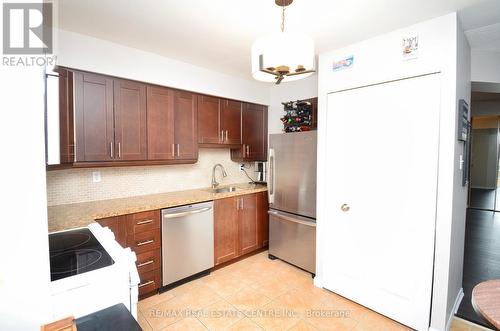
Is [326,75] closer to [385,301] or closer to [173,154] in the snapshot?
[173,154]

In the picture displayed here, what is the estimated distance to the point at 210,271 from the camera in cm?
297

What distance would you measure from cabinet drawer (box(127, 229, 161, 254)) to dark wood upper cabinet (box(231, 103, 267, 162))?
1.68m

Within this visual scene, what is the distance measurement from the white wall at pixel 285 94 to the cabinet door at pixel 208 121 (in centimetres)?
105

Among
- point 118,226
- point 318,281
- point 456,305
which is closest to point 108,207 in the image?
point 118,226

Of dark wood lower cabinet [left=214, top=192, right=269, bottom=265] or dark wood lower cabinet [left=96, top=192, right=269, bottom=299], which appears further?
dark wood lower cabinet [left=214, top=192, right=269, bottom=265]

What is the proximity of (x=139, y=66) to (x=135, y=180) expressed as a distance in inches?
50.0

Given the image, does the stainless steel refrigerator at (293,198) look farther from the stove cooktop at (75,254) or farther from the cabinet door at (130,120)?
the stove cooktop at (75,254)

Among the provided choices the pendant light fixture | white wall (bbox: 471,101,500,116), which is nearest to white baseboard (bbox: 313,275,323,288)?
the pendant light fixture

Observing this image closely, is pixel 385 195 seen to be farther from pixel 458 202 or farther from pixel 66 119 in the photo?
pixel 66 119

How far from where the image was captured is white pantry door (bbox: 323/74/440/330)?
Answer: 1.95 metres

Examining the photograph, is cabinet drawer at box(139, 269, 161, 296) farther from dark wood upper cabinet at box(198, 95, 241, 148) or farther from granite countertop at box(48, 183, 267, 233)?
dark wood upper cabinet at box(198, 95, 241, 148)

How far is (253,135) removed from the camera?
12.3 ft

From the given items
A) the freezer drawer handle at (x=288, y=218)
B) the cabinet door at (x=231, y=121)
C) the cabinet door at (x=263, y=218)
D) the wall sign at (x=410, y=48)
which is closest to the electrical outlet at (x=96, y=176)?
the cabinet door at (x=231, y=121)

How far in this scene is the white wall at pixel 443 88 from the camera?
1.82 m
